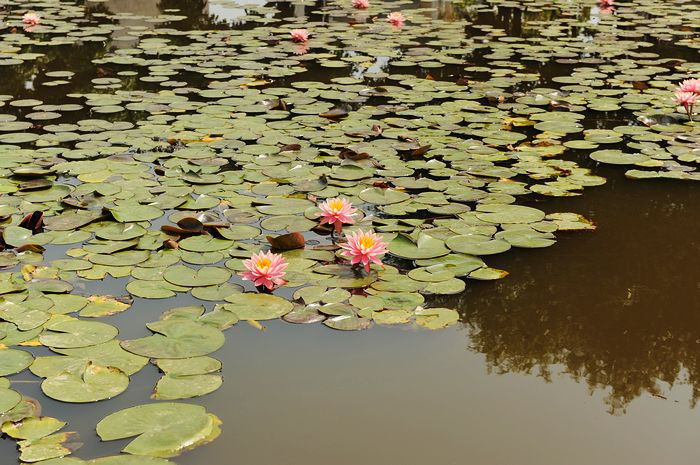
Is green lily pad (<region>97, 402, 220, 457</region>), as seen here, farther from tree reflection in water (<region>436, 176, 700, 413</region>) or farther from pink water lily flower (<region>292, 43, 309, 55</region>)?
pink water lily flower (<region>292, 43, 309, 55</region>)

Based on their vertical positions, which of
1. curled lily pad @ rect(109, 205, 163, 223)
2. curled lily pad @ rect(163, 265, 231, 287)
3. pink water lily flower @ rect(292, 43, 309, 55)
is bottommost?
curled lily pad @ rect(163, 265, 231, 287)

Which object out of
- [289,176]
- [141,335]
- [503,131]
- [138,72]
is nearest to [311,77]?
[138,72]

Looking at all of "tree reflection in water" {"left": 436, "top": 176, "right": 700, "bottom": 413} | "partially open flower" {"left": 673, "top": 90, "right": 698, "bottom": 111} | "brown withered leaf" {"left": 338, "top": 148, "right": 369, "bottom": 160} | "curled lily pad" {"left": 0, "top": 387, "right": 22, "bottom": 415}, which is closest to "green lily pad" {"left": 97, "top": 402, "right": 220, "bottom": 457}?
"curled lily pad" {"left": 0, "top": 387, "right": 22, "bottom": 415}

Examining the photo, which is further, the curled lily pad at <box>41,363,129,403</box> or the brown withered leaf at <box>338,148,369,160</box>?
the brown withered leaf at <box>338,148,369,160</box>

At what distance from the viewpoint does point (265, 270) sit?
2.86 metres

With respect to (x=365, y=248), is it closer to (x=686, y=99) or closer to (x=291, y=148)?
(x=291, y=148)

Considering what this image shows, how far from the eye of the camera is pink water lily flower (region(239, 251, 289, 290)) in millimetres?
2867

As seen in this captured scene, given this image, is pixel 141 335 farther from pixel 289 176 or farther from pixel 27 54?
pixel 27 54

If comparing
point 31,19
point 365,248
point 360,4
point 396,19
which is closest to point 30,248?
point 365,248

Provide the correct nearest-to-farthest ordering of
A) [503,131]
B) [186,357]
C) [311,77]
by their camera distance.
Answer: [186,357] → [503,131] → [311,77]

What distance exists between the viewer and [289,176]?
409cm

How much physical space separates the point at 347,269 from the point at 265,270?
39 cm

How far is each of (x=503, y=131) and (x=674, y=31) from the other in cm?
471

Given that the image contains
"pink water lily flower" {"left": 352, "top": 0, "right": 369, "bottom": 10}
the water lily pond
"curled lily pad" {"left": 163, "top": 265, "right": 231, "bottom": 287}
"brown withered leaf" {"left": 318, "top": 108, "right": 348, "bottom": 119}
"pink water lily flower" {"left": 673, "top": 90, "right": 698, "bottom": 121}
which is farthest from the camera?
"pink water lily flower" {"left": 352, "top": 0, "right": 369, "bottom": 10}
